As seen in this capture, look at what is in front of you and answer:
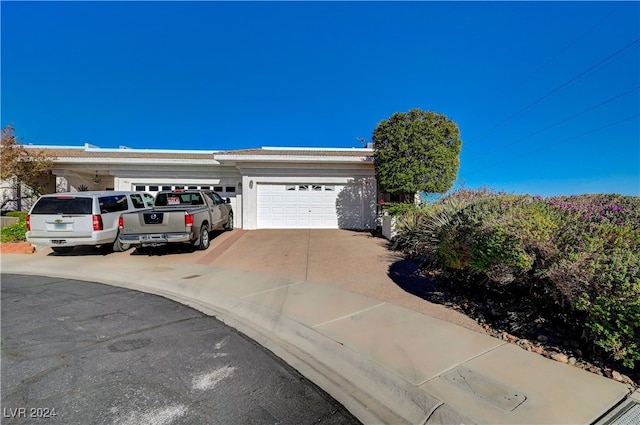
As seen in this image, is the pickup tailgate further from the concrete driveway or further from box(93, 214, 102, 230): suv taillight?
the concrete driveway

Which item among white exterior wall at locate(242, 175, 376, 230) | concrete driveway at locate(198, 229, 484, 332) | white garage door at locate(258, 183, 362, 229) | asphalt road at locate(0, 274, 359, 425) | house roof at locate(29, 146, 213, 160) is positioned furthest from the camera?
house roof at locate(29, 146, 213, 160)

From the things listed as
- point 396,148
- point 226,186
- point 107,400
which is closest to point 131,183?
point 226,186

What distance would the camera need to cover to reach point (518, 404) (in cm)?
289

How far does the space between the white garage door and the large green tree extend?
335cm

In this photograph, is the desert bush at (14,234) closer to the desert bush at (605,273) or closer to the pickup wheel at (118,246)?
the pickup wheel at (118,246)

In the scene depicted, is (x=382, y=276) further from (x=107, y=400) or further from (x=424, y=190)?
(x=424, y=190)

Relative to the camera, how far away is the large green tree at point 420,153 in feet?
41.3

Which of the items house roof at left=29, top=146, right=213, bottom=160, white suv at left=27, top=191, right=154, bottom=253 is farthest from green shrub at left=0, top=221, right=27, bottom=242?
house roof at left=29, top=146, right=213, bottom=160

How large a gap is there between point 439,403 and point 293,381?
1467mm

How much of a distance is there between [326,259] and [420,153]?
20.1 feet

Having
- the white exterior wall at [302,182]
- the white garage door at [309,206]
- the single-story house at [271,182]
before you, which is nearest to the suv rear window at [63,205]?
the single-story house at [271,182]

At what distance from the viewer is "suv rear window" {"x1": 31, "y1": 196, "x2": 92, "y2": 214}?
9.86m

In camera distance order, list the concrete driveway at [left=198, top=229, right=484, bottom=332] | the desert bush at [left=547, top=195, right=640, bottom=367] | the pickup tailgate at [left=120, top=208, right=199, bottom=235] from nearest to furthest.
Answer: the desert bush at [left=547, top=195, right=640, bottom=367]
the concrete driveway at [left=198, top=229, right=484, bottom=332]
the pickup tailgate at [left=120, top=208, right=199, bottom=235]

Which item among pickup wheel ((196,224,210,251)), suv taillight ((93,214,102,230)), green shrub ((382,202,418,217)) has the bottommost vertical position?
pickup wheel ((196,224,210,251))
